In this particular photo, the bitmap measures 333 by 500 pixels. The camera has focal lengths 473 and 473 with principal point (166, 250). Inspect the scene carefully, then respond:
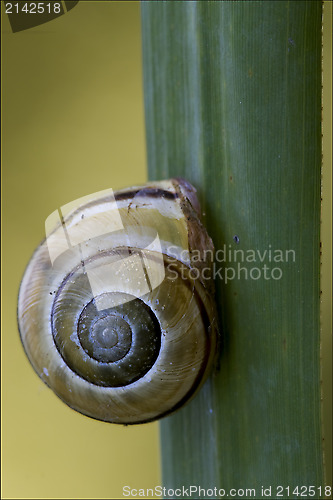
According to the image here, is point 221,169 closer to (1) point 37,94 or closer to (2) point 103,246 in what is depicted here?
(2) point 103,246

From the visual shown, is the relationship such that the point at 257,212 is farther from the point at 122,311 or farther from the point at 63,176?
the point at 63,176

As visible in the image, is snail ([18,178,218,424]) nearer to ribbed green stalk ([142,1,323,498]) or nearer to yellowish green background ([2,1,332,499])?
ribbed green stalk ([142,1,323,498])

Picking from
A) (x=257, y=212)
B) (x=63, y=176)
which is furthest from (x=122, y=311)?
(x=63, y=176)

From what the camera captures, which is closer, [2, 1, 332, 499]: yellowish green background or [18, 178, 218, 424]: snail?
[18, 178, 218, 424]: snail

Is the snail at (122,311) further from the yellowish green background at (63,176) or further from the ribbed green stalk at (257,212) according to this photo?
the yellowish green background at (63,176)

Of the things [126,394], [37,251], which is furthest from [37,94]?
[126,394]

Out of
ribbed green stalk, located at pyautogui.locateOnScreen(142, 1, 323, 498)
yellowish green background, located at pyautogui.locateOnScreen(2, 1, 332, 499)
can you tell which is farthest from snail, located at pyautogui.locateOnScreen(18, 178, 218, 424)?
yellowish green background, located at pyautogui.locateOnScreen(2, 1, 332, 499)
